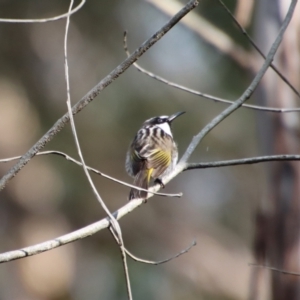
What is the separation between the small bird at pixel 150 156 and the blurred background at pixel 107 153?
732 centimetres

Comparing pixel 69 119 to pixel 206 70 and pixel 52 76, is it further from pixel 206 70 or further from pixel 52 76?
pixel 206 70

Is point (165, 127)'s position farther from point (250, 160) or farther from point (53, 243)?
point (53, 243)

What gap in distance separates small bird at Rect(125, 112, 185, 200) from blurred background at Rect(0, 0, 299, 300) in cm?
732

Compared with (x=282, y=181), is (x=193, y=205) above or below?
above

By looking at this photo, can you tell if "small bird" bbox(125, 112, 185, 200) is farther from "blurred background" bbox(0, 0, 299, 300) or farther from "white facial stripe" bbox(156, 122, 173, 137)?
"blurred background" bbox(0, 0, 299, 300)

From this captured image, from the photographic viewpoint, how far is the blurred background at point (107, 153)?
44.9 feet

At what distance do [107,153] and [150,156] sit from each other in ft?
30.8

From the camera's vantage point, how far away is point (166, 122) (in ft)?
22.1

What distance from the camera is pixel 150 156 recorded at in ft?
17.8

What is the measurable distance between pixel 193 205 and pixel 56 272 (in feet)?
13.3

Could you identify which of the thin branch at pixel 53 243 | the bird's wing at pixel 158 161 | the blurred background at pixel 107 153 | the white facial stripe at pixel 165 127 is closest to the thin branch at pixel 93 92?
the thin branch at pixel 53 243

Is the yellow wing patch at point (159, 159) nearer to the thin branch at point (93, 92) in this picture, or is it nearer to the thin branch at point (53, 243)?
the thin branch at point (53, 243)

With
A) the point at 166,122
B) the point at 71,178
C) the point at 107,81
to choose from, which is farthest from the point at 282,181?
the point at 71,178

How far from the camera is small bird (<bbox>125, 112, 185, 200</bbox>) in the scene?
511 centimetres
